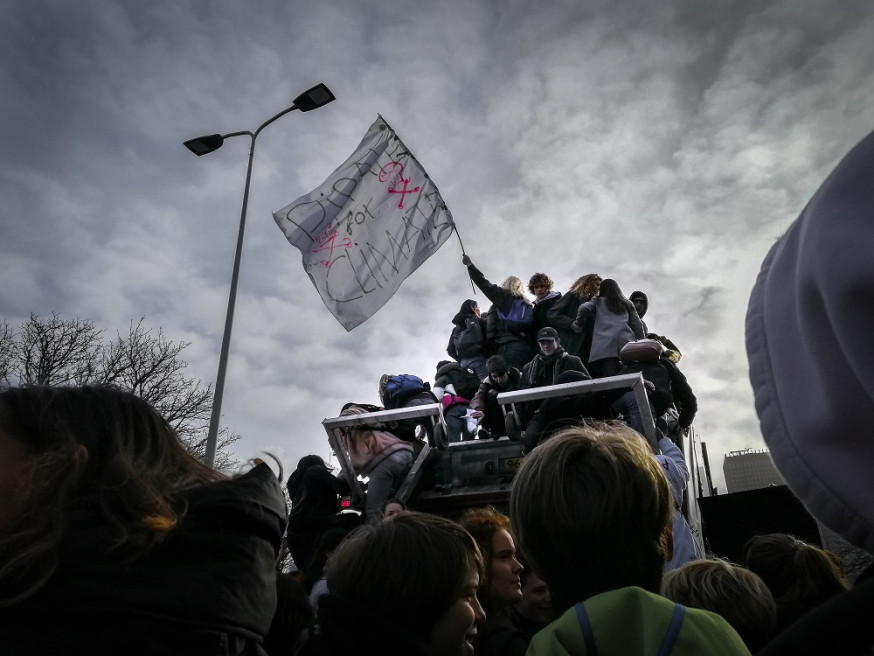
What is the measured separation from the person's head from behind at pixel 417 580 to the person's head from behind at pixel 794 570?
168cm

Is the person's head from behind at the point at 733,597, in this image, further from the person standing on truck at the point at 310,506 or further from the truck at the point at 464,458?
the person standing on truck at the point at 310,506

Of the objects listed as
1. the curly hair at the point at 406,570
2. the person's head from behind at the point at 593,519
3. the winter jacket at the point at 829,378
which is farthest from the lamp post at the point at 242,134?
the winter jacket at the point at 829,378

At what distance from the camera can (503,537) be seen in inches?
131

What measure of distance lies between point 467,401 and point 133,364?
1597cm

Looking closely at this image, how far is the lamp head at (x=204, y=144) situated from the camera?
10891mm

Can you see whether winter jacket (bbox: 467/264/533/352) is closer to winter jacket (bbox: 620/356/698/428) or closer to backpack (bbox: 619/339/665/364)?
winter jacket (bbox: 620/356/698/428)

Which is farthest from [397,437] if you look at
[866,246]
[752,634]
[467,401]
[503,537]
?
[866,246]

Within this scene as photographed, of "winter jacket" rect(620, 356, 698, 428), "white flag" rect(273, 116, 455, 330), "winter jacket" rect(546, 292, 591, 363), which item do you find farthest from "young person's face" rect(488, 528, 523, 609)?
"winter jacket" rect(546, 292, 591, 363)

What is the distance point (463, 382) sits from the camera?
923 centimetres

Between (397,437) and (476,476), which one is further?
(397,437)

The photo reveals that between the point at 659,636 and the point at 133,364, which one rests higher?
the point at 133,364

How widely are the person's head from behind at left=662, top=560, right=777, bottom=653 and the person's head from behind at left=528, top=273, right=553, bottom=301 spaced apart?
7321mm

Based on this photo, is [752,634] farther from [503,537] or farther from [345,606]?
[345,606]

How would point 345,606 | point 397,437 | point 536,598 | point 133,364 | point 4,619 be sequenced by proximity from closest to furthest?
point 4,619
point 345,606
point 536,598
point 397,437
point 133,364
